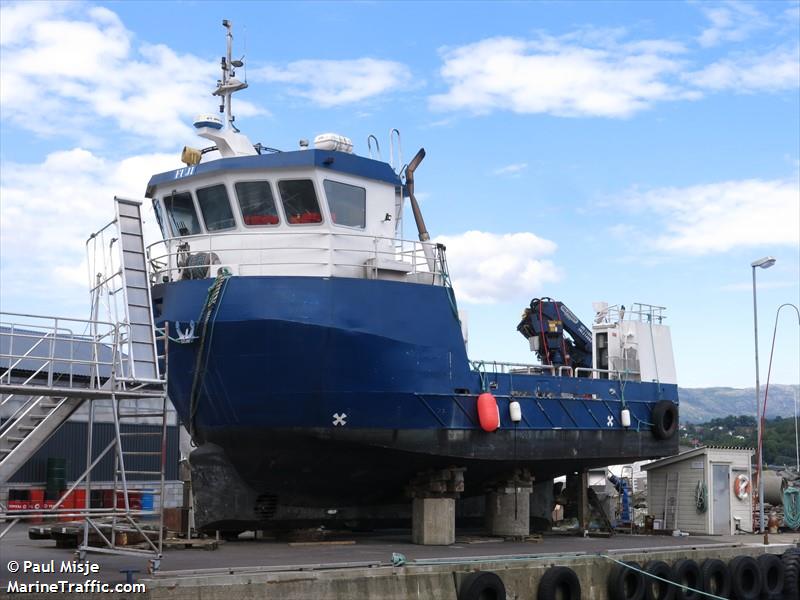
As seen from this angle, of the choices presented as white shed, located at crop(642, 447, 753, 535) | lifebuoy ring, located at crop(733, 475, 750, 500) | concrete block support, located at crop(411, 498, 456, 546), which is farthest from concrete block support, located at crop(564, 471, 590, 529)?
concrete block support, located at crop(411, 498, 456, 546)

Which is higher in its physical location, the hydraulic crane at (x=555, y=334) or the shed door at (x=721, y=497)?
the hydraulic crane at (x=555, y=334)

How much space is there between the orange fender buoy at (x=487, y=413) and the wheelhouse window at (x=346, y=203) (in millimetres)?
3806

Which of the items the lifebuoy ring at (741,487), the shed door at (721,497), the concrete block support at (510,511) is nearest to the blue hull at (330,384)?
the concrete block support at (510,511)

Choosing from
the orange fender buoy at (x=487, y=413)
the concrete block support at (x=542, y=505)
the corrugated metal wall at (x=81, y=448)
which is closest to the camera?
the orange fender buoy at (x=487, y=413)

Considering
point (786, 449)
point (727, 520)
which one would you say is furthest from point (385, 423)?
point (786, 449)

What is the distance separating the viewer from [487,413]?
17.9 metres

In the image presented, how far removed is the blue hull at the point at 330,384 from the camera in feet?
53.4

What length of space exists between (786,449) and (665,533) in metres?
80.7

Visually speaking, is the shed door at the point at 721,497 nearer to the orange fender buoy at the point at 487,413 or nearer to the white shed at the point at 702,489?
the white shed at the point at 702,489

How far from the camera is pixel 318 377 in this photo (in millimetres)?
16266

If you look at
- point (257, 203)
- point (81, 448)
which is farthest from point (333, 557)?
point (81, 448)

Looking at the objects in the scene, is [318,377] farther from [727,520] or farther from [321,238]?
[727,520]

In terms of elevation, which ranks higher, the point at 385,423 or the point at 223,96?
the point at 223,96

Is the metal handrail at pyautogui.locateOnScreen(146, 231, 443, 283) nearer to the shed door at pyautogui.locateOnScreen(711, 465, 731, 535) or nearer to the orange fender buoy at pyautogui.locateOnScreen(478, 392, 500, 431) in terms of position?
the orange fender buoy at pyautogui.locateOnScreen(478, 392, 500, 431)
